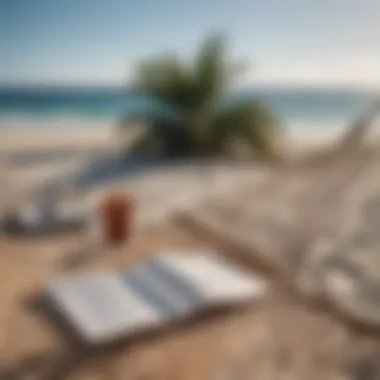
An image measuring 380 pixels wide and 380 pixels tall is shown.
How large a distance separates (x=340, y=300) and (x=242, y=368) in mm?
495

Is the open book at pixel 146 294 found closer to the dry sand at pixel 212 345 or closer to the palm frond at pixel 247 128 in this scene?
the dry sand at pixel 212 345

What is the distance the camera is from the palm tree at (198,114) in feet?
13.7

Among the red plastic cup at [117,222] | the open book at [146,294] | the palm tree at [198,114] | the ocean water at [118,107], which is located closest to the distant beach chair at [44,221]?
the red plastic cup at [117,222]

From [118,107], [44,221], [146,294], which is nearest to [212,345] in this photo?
[146,294]

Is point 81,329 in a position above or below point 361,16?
below

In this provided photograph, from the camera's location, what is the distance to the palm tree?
417 centimetres

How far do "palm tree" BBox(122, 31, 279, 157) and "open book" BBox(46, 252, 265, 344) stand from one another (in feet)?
7.19

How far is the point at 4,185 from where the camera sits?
10.9 ft

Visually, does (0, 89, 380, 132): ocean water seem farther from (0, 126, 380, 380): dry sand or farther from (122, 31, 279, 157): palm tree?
(0, 126, 380, 380): dry sand

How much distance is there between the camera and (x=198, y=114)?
425 centimetres

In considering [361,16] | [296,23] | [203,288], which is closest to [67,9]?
[296,23]

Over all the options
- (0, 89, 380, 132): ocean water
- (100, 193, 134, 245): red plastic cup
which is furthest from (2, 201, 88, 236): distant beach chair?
(0, 89, 380, 132): ocean water

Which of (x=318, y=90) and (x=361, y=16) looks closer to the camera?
(x=361, y=16)

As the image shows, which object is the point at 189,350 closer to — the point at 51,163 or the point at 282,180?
the point at 282,180
